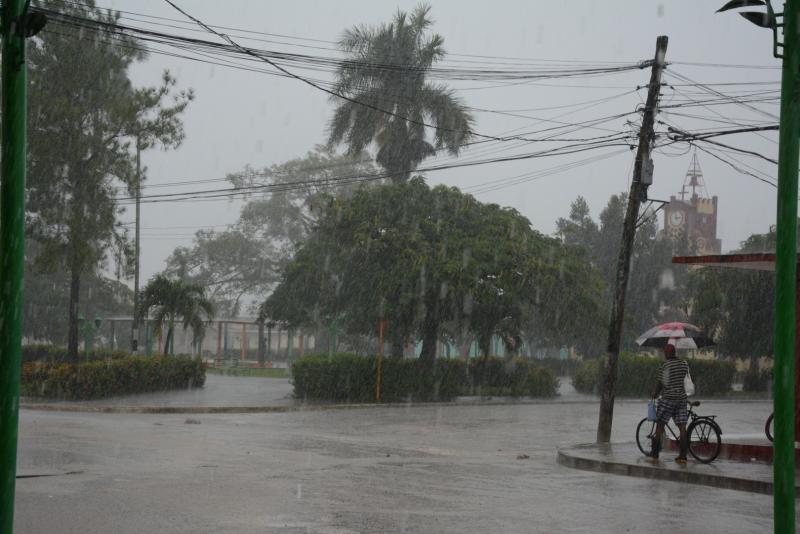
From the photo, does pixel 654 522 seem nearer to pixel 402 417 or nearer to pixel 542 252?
pixel 402 417

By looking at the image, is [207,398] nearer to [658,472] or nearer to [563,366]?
[658,472]

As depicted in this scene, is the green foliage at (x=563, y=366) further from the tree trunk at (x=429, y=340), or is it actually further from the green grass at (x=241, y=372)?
the tree trunk at (x=429, y=340)

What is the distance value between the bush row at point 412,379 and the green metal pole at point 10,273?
27.5m

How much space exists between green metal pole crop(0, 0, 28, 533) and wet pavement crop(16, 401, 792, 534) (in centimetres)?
380

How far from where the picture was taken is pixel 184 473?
13.1 metres

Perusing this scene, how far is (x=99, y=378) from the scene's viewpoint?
30438 millimetres

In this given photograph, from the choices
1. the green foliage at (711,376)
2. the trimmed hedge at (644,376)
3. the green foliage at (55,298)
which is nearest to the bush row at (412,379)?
the trimmed hedge at (644,376)

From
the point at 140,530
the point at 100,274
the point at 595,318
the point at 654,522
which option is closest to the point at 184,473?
the point at 140,530

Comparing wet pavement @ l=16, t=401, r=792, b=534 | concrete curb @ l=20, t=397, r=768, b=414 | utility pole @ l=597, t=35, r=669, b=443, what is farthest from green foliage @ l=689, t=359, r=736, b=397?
utility pole @ l=597, t=35, r=669, b=443

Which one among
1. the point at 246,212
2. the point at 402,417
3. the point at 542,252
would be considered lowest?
the point at 402,417

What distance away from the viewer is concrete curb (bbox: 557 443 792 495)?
13695 millimetres

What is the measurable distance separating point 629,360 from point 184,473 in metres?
30.9

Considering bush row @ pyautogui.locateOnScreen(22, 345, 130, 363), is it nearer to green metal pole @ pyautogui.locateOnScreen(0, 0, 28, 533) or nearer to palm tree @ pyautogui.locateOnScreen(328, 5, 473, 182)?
palm tree @ pyautogui.locateOnScreen(328, 5, 473, 182)

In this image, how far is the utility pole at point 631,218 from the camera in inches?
775
